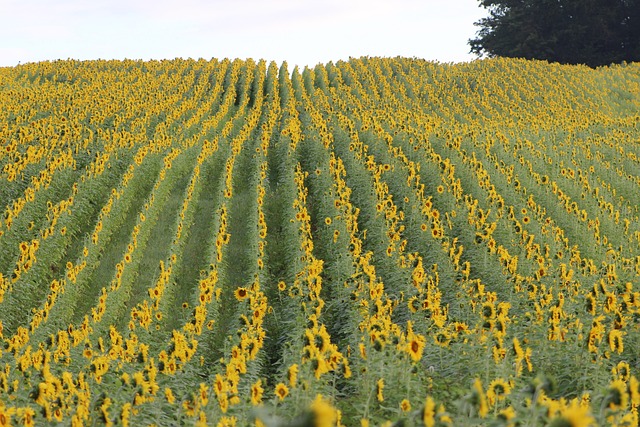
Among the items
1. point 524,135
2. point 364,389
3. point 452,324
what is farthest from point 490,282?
point 524,135

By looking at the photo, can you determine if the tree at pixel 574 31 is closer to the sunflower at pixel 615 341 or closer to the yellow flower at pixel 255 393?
the sunflower at pixel 615 341

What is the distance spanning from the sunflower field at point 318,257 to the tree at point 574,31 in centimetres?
1547

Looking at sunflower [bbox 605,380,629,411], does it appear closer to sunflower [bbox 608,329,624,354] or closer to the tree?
sunflower [bbox 608,329,624,354]

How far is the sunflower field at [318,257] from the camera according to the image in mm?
6641

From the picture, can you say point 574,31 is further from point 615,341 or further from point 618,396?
point 618,396

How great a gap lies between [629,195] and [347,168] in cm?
654

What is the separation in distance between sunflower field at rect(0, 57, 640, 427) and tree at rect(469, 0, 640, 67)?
15471 millimetres

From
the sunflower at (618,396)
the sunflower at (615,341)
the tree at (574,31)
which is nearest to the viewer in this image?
the sunflower at (618,396)

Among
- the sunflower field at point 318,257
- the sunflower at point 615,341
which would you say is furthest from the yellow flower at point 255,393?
the sunflower at point 615,341

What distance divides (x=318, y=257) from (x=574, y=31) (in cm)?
3674

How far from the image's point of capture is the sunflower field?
6641 millimetres

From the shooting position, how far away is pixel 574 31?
4625 cm

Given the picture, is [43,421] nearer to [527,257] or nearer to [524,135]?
[527,257]

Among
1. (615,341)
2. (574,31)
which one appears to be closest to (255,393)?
(615,341)
